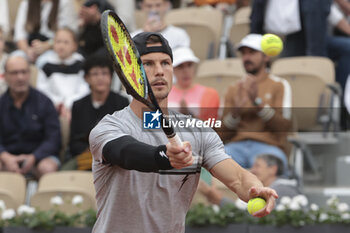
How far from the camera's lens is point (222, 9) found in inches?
364

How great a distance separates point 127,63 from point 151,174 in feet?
1.77

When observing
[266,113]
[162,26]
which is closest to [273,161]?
[266,113]

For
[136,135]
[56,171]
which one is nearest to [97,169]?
[136,135]

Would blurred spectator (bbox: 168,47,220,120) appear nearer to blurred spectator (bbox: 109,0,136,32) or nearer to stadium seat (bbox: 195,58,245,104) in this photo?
stadium seat (bbox: 195,58,245,104)

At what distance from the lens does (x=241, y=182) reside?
3.07 metres

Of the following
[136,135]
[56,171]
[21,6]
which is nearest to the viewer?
[136,135]

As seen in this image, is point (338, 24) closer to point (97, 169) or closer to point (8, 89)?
point (8, 89)

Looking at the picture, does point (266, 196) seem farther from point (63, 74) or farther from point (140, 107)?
point (63, 74)

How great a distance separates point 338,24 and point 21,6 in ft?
12.2

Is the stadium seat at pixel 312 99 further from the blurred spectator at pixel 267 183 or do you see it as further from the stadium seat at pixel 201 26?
the stadium seat at pixel 201 26

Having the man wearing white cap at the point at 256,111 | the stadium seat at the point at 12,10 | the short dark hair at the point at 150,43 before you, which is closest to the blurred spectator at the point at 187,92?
the man wearing white cap at the point at 256,111

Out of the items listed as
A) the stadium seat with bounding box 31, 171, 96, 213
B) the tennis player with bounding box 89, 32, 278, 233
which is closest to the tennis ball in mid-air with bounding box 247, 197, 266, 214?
the tennis player with bounding box 89, 32, 278, 233

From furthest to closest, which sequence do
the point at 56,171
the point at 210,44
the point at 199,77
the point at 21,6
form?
the point at 21,6, the point at 210,44, the point at 199,77, the point at 56,171

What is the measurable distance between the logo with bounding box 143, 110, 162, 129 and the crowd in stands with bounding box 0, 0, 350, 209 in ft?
5.24
